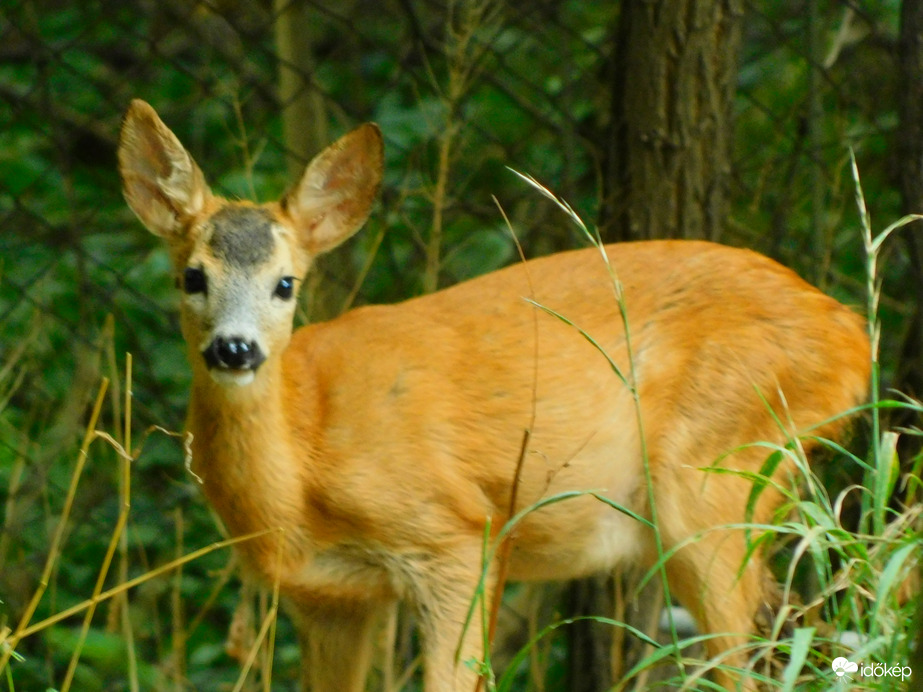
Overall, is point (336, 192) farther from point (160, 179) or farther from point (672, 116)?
point (672, 116)

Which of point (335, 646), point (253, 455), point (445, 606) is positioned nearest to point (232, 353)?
point (253, 455)

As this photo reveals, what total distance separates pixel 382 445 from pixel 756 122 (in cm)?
254

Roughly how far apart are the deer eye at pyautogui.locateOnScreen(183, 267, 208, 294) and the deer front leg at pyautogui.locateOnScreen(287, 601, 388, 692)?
3.30 ft

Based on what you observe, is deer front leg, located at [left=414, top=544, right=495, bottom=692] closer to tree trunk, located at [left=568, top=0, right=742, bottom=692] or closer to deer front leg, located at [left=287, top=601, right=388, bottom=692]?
deer front leg, located at [left=287, top=601, right=388, bottom=692]

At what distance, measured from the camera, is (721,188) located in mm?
4285

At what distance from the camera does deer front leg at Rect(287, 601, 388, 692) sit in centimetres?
390

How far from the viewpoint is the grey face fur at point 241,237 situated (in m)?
3.39

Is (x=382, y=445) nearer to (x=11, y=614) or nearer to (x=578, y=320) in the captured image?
(x=578, y=320)

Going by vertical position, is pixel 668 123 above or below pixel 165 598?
above

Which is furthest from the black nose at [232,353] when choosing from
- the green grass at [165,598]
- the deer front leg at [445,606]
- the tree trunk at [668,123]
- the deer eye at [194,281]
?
the tree trunk at [668,123]

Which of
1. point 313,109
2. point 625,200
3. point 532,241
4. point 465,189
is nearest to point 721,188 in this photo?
point 625,200

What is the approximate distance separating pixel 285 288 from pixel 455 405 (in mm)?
564

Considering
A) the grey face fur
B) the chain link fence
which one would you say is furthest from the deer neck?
the chain link fence

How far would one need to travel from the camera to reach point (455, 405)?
146 inches
